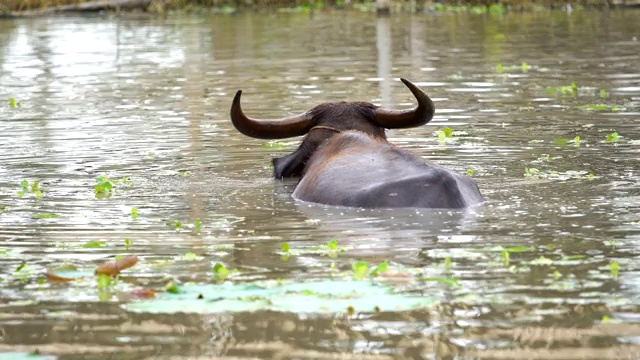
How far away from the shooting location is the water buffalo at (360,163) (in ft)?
25.7

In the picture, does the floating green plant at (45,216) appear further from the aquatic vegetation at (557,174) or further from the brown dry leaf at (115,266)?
the aquatic vegetation at (557,174)

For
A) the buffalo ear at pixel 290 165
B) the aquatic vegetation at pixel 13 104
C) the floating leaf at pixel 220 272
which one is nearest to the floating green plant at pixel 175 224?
the floating leaf at pixel 220 272

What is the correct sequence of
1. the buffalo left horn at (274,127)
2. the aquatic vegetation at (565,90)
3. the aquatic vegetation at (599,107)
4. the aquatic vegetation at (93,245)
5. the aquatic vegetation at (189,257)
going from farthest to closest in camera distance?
the aquatic vegetation at (565,90) < the aquatic vegetation at (599,107) < the buffalo left horn at (274,127) < the aquatic vegetation at (93,245) < the aquatic vegetation at (189,257)

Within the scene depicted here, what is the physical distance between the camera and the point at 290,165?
9.53 meters

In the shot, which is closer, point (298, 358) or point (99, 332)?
point (298, 358)

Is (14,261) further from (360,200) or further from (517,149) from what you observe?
(517,149)

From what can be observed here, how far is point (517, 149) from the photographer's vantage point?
11.0 meters

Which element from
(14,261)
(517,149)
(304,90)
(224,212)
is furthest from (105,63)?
(14,261)

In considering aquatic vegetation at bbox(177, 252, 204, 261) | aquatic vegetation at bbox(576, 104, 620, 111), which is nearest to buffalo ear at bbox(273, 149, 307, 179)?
aquatic vegetation at bbox(177, 252, 204, 261)

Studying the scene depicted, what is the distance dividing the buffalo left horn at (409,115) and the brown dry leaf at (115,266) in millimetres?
3028

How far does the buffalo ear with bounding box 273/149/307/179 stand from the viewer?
941 centimetres

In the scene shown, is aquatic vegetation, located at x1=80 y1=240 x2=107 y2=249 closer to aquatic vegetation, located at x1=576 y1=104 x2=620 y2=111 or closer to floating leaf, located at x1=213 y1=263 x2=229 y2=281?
floating leaf, located at x1=213 y1=263 x2=229 y2=281

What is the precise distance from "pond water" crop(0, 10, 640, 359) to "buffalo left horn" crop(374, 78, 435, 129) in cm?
65

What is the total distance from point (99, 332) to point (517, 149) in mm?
6222
